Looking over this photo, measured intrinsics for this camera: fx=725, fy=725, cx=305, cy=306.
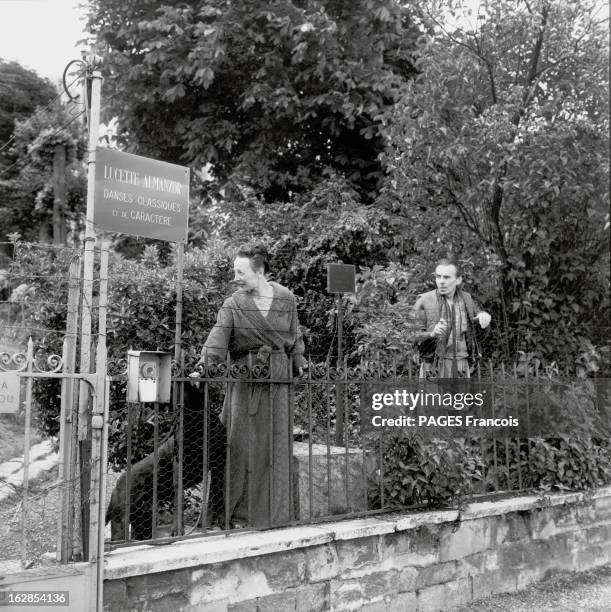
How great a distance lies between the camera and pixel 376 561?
4.22 m

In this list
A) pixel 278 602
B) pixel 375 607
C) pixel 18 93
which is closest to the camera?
pixel 278 602

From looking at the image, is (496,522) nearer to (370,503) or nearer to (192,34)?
(370,503)

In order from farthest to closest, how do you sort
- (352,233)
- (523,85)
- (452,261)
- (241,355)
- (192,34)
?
(192,34) → (352,233) → (523,85) → (452,261) → (241,355)

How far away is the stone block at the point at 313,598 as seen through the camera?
387 cm

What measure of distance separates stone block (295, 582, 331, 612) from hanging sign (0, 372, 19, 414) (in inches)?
71.7

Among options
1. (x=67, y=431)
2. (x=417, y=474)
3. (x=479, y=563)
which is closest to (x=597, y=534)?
(x=479, y=563)

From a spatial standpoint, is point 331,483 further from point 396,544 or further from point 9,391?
point 9,391

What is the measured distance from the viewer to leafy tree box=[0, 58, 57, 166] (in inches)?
999

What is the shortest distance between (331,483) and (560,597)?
181 centimetres

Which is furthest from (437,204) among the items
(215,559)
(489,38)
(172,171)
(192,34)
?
(192,34)

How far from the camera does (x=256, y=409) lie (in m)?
4.34

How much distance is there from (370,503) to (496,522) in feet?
3.06

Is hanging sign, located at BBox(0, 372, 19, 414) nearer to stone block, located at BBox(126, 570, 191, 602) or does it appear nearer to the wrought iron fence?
the wrought iron fence

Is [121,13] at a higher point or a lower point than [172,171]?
higher
